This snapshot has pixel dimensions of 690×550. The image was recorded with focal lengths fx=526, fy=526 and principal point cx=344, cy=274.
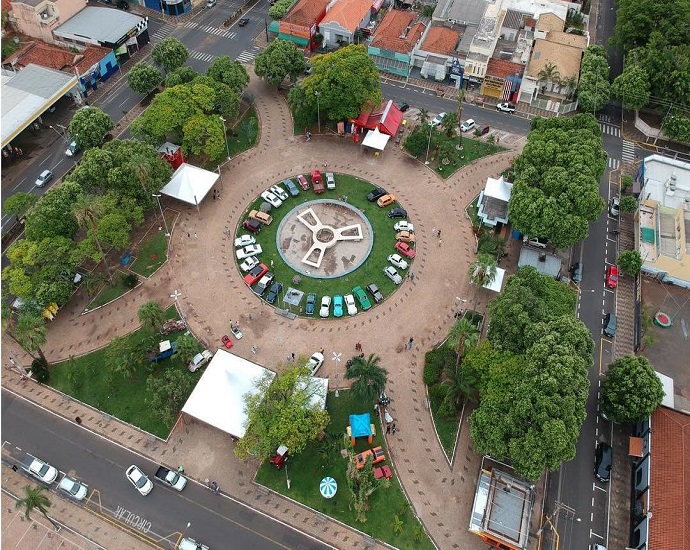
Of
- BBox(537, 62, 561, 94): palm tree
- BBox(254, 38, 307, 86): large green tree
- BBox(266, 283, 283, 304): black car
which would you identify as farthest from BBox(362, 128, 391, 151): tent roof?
BBox(537, 62, 561, 94): palm tree

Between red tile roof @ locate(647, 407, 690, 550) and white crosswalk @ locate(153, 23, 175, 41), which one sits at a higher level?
white crosswalk @ locate(153, 23, 175, 41)

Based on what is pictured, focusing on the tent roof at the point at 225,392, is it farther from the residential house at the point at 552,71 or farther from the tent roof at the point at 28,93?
the residential house at the point at 552,71

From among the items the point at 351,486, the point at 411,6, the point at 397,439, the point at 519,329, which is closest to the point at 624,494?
the point at 519,329

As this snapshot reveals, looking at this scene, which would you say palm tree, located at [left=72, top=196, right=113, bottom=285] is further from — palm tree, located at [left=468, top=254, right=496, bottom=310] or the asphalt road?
palm tree, located at [left=468, top=254, right=496, bottom=310]

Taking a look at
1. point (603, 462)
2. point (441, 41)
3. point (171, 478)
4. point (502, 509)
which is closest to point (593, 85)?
point (441, 41)

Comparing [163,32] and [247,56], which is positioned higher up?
[163,32]

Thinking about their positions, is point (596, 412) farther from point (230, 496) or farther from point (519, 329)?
point (230, 496)

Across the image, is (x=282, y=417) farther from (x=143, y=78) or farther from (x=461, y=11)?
(x=461, y=11)
